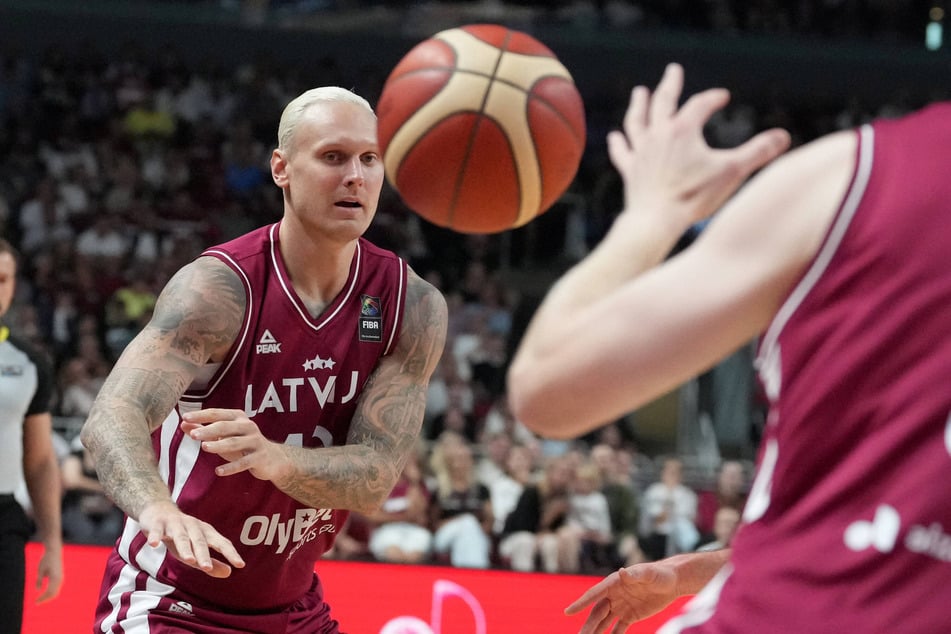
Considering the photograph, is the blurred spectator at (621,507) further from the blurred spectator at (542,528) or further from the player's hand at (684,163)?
the player's hand at (684,163)

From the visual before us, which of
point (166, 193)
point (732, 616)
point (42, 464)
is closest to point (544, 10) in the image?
point (166, 193)

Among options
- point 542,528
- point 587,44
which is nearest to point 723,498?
point 542,528

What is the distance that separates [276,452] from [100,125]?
13.2 meters

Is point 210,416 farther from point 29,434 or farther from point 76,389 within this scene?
point 76,389

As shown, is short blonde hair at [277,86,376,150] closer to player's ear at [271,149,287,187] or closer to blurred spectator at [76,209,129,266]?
player's ear at [271,149,287,187]

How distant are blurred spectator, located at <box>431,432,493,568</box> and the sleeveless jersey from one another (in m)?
5.63

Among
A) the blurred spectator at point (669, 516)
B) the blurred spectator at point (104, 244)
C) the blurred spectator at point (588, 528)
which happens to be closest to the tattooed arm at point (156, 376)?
the blurred spectator at point (588, 528)

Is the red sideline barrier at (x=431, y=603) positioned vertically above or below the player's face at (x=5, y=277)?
below

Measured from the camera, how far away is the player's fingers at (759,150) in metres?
1.55

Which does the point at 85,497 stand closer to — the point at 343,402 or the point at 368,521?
the point at 368,521

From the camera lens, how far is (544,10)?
1578 cm

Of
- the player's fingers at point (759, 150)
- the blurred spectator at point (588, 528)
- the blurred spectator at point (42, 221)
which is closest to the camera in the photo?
the player's fingers at point (759, 150)

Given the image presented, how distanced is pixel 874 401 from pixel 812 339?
4.0 inches

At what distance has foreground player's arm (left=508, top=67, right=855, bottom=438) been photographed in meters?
1.38
